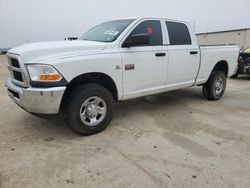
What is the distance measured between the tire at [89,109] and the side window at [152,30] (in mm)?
1419

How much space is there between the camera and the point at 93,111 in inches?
152

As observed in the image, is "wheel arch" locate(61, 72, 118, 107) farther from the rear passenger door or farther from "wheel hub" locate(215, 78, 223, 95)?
"wheel hub" locate(215, 78, 223, 95)

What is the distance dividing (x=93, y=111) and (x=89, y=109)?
0.08 metres

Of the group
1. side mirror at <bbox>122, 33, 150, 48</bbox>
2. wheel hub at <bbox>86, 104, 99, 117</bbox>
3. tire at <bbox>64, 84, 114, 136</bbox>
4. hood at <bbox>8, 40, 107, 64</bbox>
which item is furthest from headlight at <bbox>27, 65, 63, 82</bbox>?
side mirror at <bbox>122, 33, 150, 48</bbox>

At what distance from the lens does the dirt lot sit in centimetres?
269

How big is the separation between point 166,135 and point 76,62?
1936 millimetres

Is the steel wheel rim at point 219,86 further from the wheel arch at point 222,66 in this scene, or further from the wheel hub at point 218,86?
the wheel arch at point 222,66

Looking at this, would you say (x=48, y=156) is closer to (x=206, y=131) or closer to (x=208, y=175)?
(x=208, y=175)

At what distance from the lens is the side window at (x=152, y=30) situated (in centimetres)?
442

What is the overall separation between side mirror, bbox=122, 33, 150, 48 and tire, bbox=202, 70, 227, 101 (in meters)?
2.84

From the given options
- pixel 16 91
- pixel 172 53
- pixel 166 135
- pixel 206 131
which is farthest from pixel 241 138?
pixel 16 91

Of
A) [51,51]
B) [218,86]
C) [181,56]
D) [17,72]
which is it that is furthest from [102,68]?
[218,86]

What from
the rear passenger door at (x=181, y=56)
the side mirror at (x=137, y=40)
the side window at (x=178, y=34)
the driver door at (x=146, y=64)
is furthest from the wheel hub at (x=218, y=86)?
the side mirror at (x=137, y=40)

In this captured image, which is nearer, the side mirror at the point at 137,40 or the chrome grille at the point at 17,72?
the chrome grille at the point at 17,72
